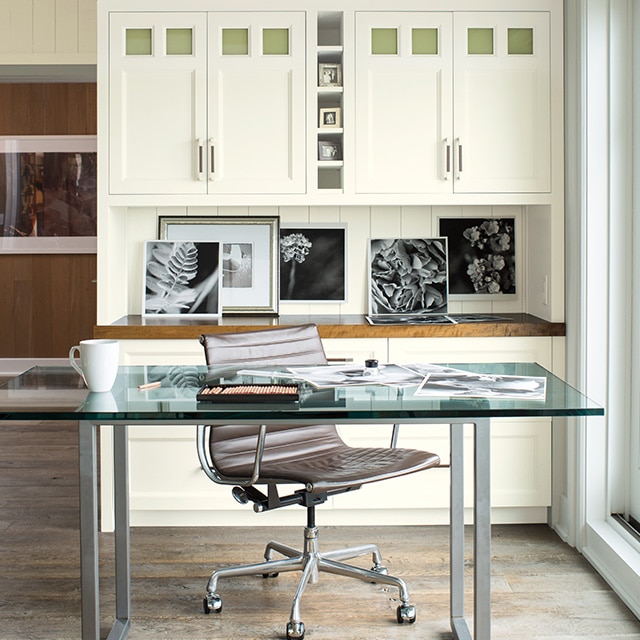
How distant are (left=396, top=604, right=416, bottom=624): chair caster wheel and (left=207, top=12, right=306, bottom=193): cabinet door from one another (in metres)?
1.71

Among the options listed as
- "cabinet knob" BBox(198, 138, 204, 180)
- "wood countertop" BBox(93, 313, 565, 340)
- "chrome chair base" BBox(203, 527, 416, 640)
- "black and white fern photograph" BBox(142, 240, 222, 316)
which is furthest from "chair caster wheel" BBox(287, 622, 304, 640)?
"cabinet knob" BBox(198, 138, 204, 180)

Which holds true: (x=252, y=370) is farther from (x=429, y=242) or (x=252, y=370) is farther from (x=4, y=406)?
(x=429, y=242)

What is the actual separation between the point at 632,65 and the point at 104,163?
2078 mm

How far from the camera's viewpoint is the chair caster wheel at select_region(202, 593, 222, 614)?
9.54ft

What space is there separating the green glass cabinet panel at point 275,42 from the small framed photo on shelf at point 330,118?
28 centimetres

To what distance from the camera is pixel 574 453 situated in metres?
3.53

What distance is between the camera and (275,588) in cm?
312

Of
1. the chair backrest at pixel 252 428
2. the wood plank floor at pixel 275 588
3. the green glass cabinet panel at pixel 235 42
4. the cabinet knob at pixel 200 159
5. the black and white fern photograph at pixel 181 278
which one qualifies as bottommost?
the wood plank floor at pixel 275 588

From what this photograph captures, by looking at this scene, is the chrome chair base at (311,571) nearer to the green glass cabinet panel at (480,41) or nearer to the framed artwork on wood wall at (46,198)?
the green glass cabinet panel at (480,41)

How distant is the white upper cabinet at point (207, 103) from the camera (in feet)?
12.1

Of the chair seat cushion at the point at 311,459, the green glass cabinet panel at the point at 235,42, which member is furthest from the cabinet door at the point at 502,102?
the chair seat cushion at the point at 311,459

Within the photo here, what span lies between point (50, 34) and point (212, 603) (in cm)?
356

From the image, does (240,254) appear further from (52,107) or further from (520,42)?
(52,107)

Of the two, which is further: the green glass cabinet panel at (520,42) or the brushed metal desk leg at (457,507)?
the green glass cabinet panel at (520,42)
